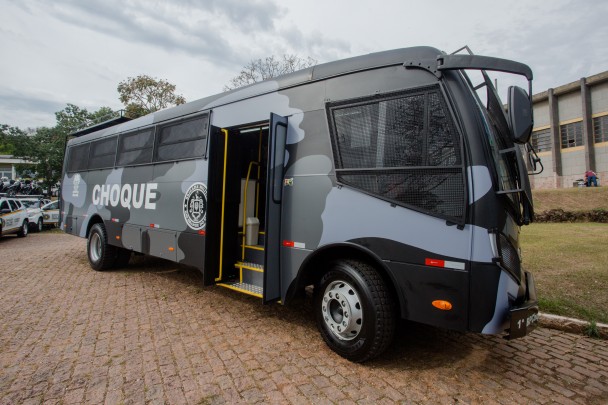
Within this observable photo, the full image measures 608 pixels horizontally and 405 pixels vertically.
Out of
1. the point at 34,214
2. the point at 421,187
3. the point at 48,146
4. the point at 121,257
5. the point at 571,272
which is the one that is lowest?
the point at 121,257

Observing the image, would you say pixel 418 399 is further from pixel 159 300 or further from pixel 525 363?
pixel 159 300

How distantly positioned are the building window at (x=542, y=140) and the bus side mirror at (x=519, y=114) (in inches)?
1192

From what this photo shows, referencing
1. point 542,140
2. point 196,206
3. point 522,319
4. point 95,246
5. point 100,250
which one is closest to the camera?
point 522,319

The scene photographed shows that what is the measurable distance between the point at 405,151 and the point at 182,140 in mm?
3896

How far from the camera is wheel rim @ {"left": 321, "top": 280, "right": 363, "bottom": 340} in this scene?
3285 millimetres

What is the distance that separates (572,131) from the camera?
26.4m

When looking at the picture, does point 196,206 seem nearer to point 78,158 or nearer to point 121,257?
point 121,257

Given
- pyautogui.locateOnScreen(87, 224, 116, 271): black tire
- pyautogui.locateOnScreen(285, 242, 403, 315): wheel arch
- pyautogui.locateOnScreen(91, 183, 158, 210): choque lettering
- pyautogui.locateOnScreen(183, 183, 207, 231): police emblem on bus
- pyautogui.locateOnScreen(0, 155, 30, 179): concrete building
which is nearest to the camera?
pyautogui.locateOnScreen(285, 242, 403, 315): wheel arch

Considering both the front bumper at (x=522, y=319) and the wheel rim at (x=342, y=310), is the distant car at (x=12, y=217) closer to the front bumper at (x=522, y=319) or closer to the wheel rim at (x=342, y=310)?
the wheel rim at (x=342, y=310)

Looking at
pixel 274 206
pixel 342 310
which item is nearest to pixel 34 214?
pixel 274 206

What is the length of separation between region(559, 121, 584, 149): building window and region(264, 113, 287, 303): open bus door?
30.7 metres

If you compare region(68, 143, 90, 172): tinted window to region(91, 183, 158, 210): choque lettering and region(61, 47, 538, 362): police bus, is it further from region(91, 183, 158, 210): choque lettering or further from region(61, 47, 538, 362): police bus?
region(61, 47, 538, 362): police bus

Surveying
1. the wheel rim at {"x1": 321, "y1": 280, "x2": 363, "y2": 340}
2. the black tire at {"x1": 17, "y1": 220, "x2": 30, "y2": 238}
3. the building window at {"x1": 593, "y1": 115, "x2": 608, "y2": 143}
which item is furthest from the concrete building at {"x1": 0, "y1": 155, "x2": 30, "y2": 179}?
the building window at {"x1": 593, "y1": 115, "x2": 608, "y2": 143}

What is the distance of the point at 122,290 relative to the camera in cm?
594
